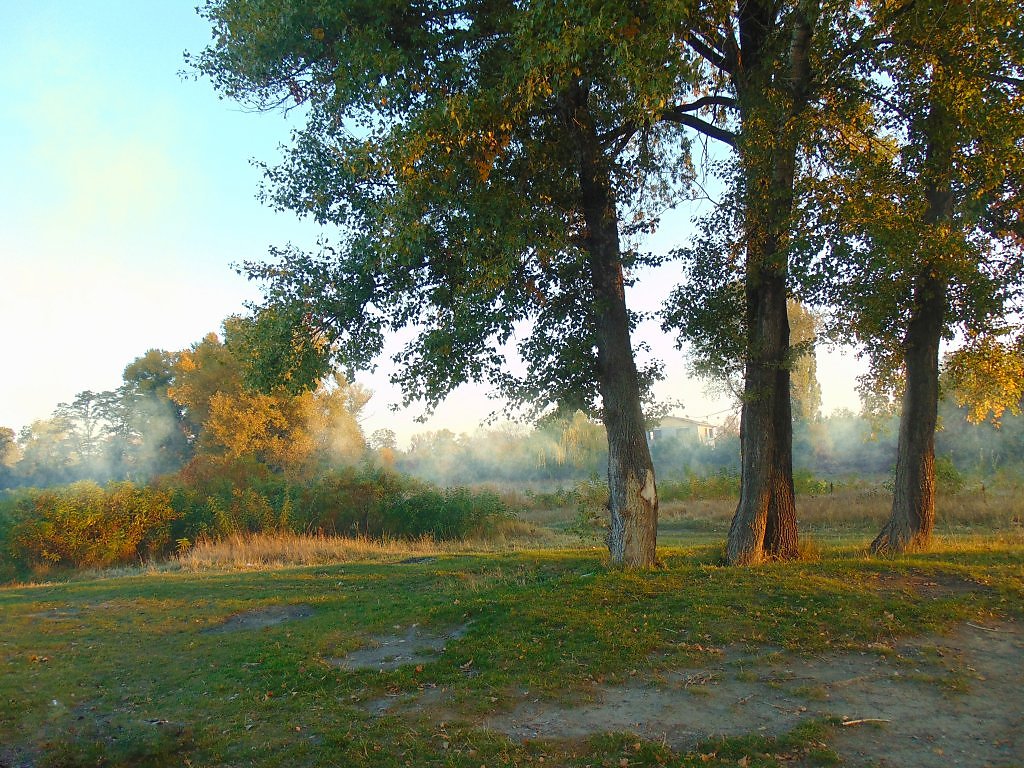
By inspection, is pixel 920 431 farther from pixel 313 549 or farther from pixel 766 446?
pixel 313 549

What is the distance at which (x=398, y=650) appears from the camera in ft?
24.9

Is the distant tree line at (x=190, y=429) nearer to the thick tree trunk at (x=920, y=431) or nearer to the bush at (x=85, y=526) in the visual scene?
the bush at (x=85, y=526)

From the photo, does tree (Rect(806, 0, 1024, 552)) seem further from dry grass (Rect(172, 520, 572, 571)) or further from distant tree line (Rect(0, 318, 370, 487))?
distant tree line (Rect(0, 318, 370, 487))

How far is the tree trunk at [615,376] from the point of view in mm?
10445

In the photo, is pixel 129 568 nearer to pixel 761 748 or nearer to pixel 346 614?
pixel 346 614

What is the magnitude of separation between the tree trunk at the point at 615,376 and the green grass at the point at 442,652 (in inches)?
30.0

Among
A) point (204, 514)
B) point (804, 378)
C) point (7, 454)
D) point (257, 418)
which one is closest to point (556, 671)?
point (204, 514)

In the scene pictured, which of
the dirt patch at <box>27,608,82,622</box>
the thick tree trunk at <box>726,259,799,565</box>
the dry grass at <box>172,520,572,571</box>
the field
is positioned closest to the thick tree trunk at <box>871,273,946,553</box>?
the field

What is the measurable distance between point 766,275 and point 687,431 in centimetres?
6238

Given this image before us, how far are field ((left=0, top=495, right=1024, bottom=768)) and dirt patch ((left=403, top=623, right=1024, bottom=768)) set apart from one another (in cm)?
2

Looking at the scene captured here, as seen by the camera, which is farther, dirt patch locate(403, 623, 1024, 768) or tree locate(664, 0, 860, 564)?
tree locate(664, 0, 860, 564)

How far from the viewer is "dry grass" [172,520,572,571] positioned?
696 inches

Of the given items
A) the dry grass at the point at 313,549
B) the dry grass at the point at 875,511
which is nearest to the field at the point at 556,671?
the dry grass at the point at 313,549

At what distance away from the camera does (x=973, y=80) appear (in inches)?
364
